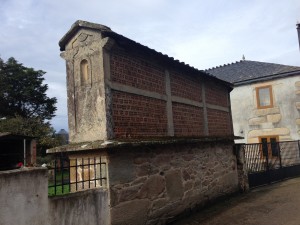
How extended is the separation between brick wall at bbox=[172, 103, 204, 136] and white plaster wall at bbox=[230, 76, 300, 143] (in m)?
8.68

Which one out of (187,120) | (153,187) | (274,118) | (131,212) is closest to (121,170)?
(131,212)

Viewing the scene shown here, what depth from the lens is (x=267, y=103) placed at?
15.0m

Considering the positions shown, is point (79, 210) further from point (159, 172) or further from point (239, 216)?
point (239, 216)

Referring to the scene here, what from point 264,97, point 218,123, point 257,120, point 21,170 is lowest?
point 21,170

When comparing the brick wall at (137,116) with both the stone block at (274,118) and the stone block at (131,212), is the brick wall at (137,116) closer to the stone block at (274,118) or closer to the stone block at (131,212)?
the stone block at (131,212)

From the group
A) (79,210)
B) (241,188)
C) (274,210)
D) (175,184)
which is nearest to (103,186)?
(79,210)

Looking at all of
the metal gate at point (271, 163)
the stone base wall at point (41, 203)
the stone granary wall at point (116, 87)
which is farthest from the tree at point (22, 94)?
the stone base wall at point (41, 203)

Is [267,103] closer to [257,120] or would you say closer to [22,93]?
[257,120]

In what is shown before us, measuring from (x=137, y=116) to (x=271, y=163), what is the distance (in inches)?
324

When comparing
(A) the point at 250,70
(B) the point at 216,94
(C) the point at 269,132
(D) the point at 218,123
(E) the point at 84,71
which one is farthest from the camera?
(A) the point at 250,70

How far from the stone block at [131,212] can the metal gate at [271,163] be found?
5.69 metres

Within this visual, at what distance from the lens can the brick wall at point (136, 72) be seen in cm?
504

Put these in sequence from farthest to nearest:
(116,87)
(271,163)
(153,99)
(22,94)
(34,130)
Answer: (22,94)
(34,130)
(271,163)
(153,99)
(116,87)

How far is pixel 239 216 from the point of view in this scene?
603cm
